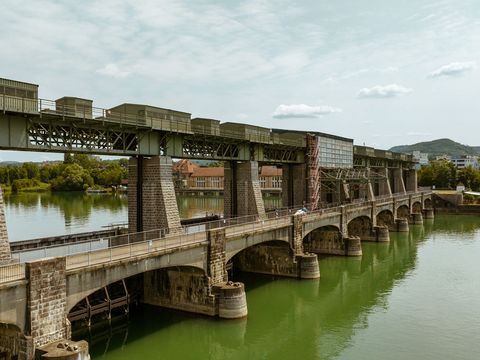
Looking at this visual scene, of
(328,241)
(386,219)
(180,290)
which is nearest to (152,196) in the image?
(180,290)

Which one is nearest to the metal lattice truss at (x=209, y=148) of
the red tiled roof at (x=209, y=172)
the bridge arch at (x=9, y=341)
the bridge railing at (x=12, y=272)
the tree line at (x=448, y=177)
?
the bridge railing at (x=12, y=272)

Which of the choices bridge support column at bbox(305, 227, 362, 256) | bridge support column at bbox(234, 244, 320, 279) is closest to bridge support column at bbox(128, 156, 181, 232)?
bridge support column at bbox(234, 244, 320, 279)

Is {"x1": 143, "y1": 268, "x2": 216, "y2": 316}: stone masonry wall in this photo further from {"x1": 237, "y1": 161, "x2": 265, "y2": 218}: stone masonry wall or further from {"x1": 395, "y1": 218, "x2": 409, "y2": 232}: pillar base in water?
{"x1": 395, "y1": 218, "x2": 409, "y2": 232}: pillar base in water

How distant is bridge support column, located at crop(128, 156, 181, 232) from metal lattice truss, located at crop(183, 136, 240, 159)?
340 centimetres

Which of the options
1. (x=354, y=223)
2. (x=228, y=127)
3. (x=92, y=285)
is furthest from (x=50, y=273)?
(x=354, y=223)

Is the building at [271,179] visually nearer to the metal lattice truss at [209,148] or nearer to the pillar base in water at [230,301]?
the metal lattice truss at [209,148]

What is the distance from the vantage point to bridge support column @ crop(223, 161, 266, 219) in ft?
137

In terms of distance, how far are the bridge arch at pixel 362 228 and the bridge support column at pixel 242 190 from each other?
20206 millimetres

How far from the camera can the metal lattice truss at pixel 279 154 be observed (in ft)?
151

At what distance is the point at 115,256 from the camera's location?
2158 cm

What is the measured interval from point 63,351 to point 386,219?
58.2 m

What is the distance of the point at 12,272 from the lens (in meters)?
17.3

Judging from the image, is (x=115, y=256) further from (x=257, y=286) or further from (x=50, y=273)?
(x=257, y=286)

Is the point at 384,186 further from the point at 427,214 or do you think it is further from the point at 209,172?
the point at 209,172
